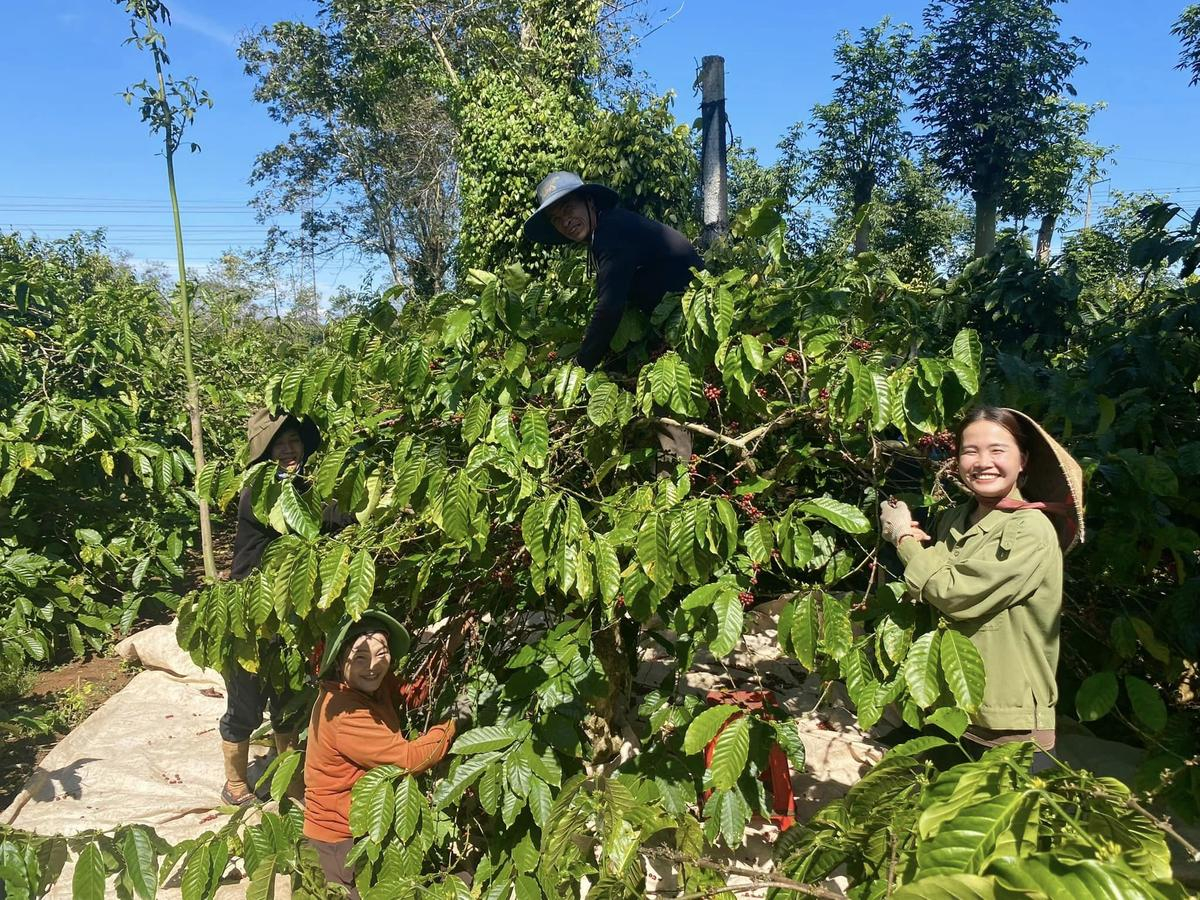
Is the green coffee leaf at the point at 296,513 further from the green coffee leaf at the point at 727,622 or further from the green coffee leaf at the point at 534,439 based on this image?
the green coffee leaf at the point at 727,622

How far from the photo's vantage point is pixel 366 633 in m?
2.11

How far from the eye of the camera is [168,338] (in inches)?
249

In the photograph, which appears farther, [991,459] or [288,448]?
[288,448]

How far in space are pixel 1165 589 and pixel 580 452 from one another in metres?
1.66

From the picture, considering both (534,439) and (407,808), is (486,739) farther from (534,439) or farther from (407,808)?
(534,439)

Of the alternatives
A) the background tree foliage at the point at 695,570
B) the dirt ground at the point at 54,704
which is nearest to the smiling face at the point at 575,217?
the background tree foliage at the point at 695,570

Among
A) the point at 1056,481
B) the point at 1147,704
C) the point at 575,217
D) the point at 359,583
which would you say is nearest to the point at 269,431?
the point at 575,217

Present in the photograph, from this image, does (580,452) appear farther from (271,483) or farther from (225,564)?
(225,564)

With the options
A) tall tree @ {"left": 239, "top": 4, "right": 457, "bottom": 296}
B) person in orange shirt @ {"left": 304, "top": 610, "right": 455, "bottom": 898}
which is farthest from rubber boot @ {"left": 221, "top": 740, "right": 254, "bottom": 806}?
tall tree @ {"left": 239, "top": 4, "right": 457, "bottom": 296}

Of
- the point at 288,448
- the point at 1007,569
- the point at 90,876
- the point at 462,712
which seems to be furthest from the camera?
the point at 288,448

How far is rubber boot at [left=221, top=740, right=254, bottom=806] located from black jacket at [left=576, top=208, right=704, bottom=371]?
204 centimetres

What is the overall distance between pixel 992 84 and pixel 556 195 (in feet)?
44.8

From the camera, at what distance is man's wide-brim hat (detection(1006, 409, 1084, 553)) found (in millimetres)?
1644

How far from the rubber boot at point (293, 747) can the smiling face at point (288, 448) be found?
3.09ft
